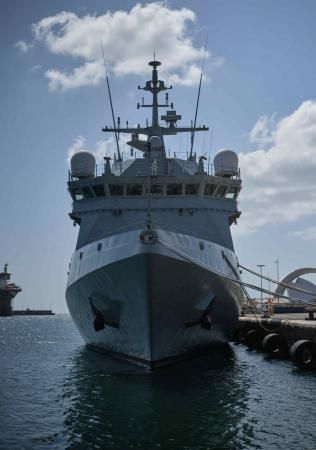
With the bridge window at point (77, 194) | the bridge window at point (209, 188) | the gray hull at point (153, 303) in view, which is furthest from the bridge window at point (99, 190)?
the gray hull at point (153, 303)

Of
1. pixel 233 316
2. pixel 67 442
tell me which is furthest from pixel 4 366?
pixel 67 442

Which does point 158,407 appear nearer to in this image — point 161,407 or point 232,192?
point 161,407

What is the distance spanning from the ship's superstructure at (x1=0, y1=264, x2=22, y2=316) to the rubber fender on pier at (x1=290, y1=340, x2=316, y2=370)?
390 feet

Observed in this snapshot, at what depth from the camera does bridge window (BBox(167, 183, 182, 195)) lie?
22.5m

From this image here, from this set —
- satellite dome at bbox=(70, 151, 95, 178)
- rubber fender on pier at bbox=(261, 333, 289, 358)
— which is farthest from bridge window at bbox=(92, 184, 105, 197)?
rubber fender on pier at bbox=(261, 333, 289, 358)

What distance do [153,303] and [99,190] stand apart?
8.47m

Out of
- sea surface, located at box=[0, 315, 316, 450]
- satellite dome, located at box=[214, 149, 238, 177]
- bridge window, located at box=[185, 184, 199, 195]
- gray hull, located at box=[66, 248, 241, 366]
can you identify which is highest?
satellite dome, located at box=[214, 149, 238, 177]

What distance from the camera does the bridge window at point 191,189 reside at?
22.4 metres

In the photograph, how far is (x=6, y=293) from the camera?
131000 mm

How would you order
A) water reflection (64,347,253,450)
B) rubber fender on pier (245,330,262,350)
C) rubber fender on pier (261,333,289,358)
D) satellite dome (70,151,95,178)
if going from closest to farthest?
water reflection (64,347,253,450), satellite dome (70,151,95,178), rubber fender on pier (261,333,289,358), rubber fender on pier (245,330,262,350)

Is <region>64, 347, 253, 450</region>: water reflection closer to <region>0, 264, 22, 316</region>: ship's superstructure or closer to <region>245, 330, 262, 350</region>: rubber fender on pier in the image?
<region>245, 330, 262, 350</region>: rubber fender on pier

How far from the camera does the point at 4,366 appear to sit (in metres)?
25.2

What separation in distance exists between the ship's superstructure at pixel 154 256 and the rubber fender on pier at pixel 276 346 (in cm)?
332

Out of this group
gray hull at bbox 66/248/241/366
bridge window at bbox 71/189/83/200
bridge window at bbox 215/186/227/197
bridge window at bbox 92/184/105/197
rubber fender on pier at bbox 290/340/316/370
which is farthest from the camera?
bridge window at bbox 71/189/83/200
